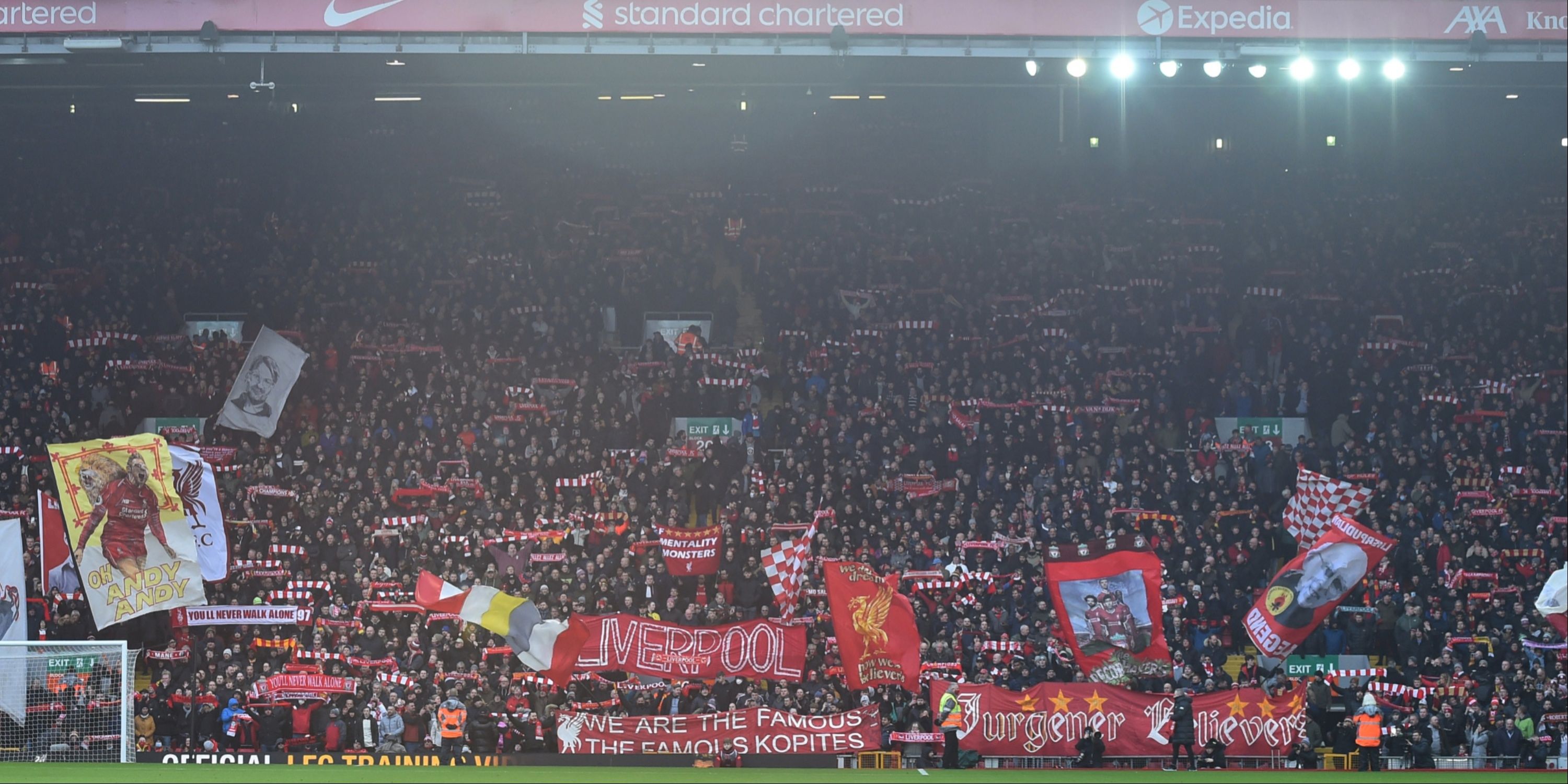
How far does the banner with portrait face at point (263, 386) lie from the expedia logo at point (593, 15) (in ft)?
37.6

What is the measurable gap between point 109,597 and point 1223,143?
33.2 meters

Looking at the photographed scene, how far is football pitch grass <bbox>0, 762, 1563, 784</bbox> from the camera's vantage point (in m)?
24.6

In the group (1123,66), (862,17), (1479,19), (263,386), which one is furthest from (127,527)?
(1479,19)

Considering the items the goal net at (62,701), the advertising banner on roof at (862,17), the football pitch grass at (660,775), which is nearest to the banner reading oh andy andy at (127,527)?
the goal net at (62,701)

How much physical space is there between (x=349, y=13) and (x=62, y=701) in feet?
43.6

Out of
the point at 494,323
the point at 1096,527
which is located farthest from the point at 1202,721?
the point at 494,323

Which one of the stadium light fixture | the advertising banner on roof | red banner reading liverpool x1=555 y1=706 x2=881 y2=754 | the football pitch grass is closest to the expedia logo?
the advertising banner on roof

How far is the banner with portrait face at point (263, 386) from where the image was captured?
37625 mm

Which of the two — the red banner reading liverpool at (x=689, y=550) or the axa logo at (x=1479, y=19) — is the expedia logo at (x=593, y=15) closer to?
the red banner reading liverpool at (x=689, y=550)

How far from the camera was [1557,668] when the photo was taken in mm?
30406

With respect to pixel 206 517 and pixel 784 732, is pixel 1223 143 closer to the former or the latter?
pixel 784 732

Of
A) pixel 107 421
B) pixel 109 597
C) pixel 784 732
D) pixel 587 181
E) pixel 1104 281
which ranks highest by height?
pixel 587 181

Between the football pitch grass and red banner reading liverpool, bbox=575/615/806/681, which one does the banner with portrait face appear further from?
red banner reading liverpool, bbox=575/615/806/681

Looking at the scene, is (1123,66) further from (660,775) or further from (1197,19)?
(660,775)
